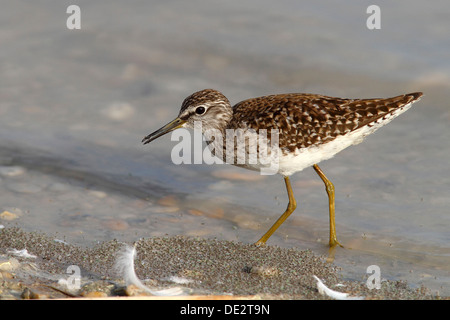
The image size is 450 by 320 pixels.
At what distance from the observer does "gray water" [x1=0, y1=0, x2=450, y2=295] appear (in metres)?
6.70

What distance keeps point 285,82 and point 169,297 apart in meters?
5.93

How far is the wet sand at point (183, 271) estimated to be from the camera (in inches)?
186

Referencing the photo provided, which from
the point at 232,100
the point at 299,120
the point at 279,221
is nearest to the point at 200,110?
the point at 299,120

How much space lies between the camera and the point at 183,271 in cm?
535

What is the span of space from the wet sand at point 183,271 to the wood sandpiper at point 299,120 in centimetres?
66

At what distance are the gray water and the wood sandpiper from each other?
2.05 ft

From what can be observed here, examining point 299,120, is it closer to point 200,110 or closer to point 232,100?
point 200,110

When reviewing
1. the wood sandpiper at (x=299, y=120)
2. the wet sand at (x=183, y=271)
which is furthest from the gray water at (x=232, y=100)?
the wood sandpiper at (x=299, y=120)

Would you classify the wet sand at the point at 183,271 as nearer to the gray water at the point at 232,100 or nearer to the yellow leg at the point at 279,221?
the yellow leg at the point at 279,221

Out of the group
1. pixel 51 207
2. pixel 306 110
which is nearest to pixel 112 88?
pixel 51 207

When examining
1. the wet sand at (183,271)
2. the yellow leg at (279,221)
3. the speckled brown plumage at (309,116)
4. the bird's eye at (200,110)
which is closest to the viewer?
the wet sand at (183,271)

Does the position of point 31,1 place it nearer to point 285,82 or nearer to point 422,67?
point 285,82

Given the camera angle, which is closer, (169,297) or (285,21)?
(169,297)

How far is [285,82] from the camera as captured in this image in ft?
32.4
